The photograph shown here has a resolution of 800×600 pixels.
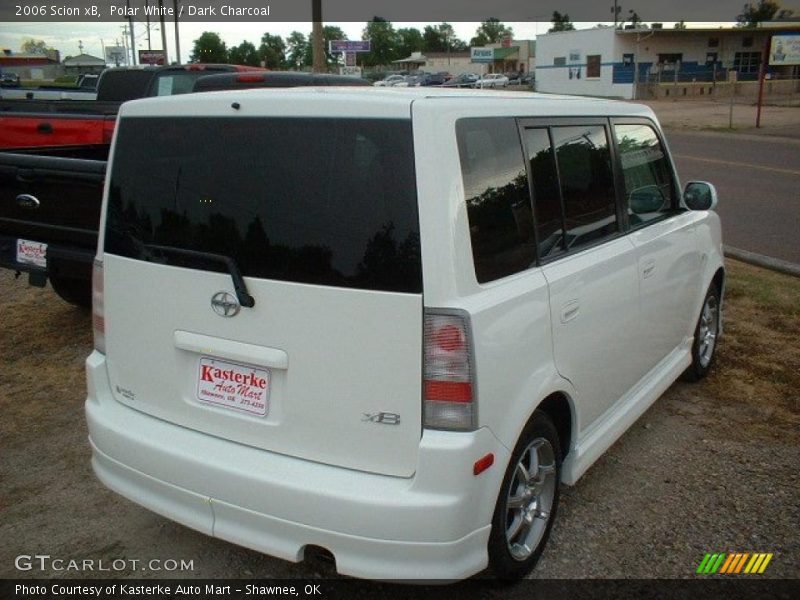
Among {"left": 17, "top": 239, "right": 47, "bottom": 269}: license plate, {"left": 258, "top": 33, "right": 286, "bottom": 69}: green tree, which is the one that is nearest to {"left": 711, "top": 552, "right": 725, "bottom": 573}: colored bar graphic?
{"left": 17, "top": 239, "right": 47, "bottom": 269}: license plate

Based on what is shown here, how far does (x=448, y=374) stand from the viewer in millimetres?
2482

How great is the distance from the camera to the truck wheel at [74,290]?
6.55 m

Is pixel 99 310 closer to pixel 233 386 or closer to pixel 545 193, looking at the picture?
pixel 233 386

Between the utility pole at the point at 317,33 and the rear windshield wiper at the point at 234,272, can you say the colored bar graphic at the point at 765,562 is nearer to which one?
the rear windshield wiper at the point at 234,272

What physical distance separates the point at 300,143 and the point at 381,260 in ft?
1.65

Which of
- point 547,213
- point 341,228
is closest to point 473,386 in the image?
point 341,228

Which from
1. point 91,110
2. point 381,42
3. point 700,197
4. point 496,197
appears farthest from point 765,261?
point 381,42

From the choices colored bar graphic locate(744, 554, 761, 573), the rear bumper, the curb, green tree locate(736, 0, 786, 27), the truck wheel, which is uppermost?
green tree locate(736, 0, 786, 27)

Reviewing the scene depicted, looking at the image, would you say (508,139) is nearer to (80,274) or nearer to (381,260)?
(381,260)

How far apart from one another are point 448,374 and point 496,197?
71 centimetres

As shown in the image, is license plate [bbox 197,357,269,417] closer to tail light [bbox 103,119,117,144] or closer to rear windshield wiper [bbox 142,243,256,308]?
rear windshield wiper [bbox 142,243,256,308]

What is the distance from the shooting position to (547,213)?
3129 mm

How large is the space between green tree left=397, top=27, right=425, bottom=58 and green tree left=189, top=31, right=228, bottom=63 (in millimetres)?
36874

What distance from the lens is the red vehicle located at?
819 cm
